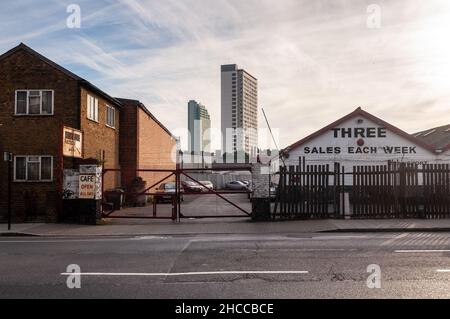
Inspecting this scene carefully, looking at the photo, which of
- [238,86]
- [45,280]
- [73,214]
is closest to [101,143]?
[73,214]

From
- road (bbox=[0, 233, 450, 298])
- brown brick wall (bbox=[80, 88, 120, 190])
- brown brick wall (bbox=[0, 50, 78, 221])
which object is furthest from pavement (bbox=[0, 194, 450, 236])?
brown brick wall (bbox=[80, 88, 120, 190])

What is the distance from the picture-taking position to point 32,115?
68.7 feet

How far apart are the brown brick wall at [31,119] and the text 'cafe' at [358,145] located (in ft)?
47.9

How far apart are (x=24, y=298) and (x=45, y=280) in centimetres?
121

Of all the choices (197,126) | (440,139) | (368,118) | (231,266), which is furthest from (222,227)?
(197,126)

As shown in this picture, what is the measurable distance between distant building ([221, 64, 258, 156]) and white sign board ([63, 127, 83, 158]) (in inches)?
1205

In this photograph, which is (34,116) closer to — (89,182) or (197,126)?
(89,182)

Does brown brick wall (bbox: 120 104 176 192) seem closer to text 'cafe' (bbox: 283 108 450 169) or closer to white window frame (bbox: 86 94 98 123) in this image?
white window frame (bbox: 86 94 98 123)

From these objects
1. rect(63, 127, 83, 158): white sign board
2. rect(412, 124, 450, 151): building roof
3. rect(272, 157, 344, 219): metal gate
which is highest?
rect(412, 124, 450, 151): building roof

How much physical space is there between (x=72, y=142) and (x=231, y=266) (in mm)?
12955

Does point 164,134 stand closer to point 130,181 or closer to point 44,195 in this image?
point 130,181

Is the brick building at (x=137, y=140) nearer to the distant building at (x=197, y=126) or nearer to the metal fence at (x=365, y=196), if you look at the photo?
the metal fence at (x=365, y=196)

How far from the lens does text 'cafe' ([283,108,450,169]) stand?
3098 cm

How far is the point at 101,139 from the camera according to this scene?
1004 inches
